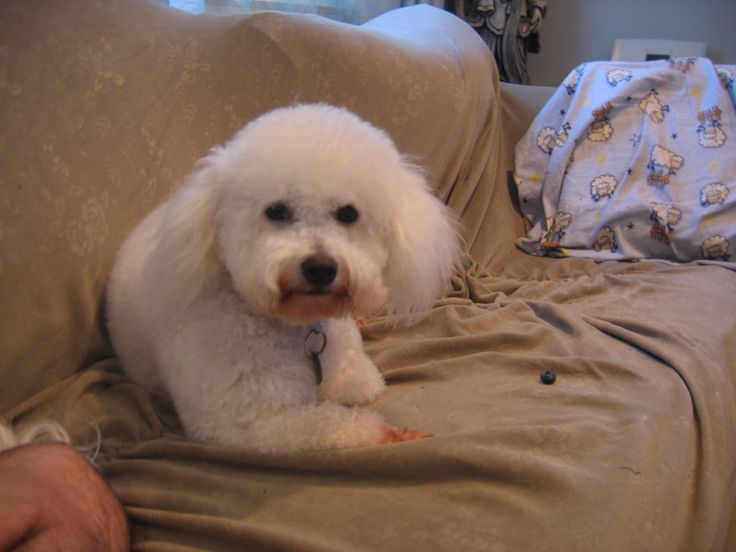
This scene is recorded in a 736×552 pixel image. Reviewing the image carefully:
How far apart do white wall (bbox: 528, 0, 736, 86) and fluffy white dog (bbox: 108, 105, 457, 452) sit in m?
2.34

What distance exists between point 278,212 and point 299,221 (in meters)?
0.03

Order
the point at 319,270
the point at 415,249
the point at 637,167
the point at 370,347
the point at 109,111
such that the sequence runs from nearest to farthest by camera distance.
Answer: the point at 319,270
the point at 415,249
the point at 109,111
the point at 370,347
the point at 637,167

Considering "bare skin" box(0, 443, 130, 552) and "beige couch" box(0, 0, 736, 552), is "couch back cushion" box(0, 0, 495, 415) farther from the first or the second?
"bare skin" box(0, 443, 130, 552)

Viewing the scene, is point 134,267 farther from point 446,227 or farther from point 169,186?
point 446,227

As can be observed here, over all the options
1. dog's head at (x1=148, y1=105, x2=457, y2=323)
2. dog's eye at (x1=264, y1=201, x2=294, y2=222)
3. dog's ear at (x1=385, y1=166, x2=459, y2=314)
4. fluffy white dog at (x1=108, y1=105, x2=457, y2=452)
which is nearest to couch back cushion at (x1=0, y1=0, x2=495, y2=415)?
fluffy white dog at (x1=108, y1=105, x2=457, y2=452)

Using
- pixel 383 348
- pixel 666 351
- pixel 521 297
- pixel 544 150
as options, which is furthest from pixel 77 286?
pixel 544 150

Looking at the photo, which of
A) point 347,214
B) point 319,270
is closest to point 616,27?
point 347,214

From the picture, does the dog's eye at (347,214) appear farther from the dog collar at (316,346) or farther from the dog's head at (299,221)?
the dog collar at (316,346)

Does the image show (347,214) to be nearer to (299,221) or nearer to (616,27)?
(299,221)

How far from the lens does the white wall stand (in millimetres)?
2750

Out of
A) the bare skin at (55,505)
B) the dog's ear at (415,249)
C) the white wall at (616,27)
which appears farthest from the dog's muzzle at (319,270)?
the white wall at (616,27)

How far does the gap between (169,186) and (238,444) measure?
1.97ft

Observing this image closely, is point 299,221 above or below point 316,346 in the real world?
above

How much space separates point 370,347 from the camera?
1259 mm
